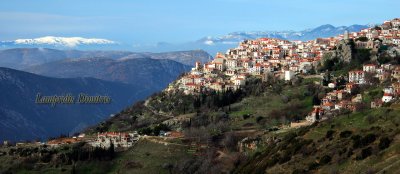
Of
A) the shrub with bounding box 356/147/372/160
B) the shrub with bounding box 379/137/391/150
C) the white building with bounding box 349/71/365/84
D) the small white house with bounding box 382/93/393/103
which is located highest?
the white building with bounding box 349/71/365/84

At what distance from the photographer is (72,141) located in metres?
105

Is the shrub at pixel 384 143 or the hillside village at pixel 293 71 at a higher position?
the hillside village at pixel 293 71

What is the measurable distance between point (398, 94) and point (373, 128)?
30.3 m

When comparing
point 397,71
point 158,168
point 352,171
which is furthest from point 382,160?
point 397,71

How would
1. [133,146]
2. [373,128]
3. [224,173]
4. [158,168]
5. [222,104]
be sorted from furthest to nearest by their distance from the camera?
[222,104] → [133,146] → [158,168] → [224,173] → [373,128]

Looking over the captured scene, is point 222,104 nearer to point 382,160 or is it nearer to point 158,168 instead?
point 158,168

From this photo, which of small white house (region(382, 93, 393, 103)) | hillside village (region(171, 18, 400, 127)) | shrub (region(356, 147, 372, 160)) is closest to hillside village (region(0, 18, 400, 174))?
hillside village (region(171, 18, 400, 127))

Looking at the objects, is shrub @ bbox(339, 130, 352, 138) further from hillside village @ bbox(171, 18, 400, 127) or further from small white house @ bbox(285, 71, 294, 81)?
small white house @ bbox(285, 71, 294, 81)

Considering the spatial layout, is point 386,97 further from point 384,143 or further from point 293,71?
point 293,71

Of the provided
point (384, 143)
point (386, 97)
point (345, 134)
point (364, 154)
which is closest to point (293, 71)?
point (386, 97)

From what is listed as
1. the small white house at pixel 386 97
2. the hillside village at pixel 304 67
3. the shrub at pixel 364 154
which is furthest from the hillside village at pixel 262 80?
the shrub at pixel 364 154

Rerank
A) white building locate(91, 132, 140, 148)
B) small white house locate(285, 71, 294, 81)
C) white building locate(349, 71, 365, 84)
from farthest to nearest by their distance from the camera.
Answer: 1. small white house locate(285, 71, 294, 81)
2. white building locate(349, 71, 365, 84)
3. white building locate(91, 132, 140, 148)

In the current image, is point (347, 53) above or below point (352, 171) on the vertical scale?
above

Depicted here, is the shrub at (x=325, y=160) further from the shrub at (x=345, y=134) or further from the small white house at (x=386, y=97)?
the small white house at (x=386, y=97)
